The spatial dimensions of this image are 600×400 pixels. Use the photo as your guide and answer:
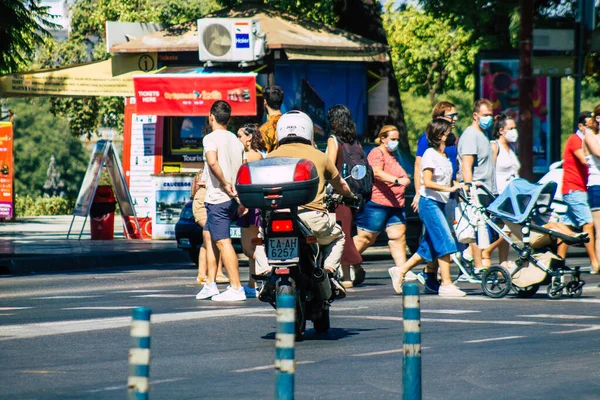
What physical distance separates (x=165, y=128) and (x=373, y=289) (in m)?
10.4

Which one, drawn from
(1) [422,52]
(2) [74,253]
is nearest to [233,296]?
(2) [74,253]

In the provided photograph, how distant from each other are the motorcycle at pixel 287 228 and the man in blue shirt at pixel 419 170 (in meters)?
3.60

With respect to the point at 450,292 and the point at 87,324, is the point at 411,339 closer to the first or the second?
the point at 87,324

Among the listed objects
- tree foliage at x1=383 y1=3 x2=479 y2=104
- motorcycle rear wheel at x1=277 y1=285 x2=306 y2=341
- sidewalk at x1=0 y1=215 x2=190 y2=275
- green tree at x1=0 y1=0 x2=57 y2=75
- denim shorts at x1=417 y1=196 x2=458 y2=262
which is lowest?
sidewalk at x1=0 y1=215 x2=190 y2=275

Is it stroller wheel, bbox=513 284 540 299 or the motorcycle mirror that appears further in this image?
stroller wheel, bbox=513 284 540 299

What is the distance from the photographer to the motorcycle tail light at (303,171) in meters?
9.01

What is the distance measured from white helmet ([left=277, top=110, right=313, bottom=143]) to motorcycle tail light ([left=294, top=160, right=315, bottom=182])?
774 millimetres

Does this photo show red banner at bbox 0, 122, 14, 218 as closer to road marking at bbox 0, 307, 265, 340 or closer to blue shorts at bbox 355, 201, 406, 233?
blue shorts at bbox 355, 201, 406, 233

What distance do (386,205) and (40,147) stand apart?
79.0 meters

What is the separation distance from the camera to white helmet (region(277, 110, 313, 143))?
984 cm

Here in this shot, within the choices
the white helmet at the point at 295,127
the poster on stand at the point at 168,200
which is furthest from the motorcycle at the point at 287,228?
the poster on stand at the point at 168,200

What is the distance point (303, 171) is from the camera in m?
9.05

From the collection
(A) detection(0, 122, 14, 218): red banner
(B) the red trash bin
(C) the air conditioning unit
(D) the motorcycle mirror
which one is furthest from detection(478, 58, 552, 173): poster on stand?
(D) the motorcycle mirror

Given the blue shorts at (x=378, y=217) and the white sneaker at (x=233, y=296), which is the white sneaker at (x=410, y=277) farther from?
the white sneaker at (x=233, y=296)
